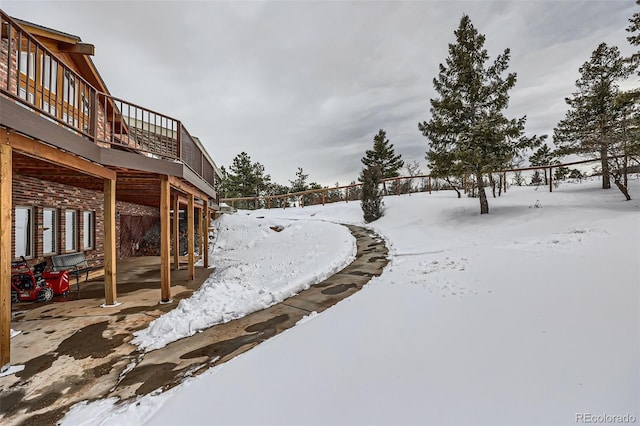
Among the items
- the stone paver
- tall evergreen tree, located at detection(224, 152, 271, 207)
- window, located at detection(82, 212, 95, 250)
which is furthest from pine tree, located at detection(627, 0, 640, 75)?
tall evergreen tree, located at detection(224, 152, 271, 207)

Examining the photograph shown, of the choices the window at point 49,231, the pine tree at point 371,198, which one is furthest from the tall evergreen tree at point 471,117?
the window at point 49,231

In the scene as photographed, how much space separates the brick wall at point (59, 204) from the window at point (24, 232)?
72 millimetres

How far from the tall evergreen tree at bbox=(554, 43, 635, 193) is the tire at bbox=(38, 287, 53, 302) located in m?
16.7

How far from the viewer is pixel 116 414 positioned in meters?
2.25

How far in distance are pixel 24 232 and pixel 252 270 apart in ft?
19.0

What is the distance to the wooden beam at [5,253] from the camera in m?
2.93

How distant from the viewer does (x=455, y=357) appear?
8.33 ft

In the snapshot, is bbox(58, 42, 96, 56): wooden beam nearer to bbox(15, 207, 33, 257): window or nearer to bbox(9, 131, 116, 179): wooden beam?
bbox(9, 131, 116, 179): wooden beam

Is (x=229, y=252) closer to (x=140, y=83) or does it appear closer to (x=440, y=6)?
(x=140, y=83)

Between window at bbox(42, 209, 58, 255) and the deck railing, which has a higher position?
the deck railing

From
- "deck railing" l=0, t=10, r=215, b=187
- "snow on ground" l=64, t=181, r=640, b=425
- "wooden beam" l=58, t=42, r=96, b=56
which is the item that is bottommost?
"snow on ground" l=64, t=181, r=640, b=425

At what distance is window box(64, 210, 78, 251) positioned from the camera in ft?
24.7

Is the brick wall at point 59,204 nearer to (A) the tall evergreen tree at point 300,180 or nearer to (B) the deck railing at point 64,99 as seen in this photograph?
(B) the deck railing at point 64,99

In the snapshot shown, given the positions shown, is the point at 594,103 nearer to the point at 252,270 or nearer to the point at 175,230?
the point at 252,270
